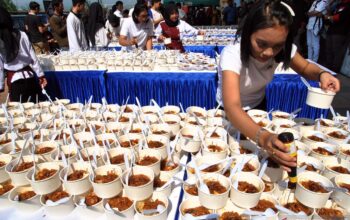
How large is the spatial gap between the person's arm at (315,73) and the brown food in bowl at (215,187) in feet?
3.12

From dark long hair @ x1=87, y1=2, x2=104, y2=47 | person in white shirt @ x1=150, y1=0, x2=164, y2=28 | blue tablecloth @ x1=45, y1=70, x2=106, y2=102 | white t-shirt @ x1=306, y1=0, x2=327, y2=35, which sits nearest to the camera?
blue tablecloth @ x1=45, y1=70, x2=106, y2=102

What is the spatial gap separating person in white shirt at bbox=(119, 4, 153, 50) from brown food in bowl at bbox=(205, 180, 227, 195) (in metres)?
3.86

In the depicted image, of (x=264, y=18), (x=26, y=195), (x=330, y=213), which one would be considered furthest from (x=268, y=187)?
(x=26, y=195)

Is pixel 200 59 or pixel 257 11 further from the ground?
pixel 257 11

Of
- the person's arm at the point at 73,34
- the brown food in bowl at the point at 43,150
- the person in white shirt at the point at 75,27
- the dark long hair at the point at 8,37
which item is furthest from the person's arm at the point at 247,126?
the person's arm at the point at 73,34

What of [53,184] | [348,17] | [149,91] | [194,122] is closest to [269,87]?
[149,91]

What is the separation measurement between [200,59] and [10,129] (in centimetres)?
269

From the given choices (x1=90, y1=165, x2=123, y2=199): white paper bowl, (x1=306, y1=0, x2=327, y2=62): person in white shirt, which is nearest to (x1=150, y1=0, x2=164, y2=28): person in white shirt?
(x1=306, y1=0, x2=327, y2=62): person in white shirt

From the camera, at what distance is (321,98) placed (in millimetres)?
1490

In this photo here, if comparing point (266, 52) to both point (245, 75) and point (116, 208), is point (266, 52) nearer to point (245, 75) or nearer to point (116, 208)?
point (245, 75)

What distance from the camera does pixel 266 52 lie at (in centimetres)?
124

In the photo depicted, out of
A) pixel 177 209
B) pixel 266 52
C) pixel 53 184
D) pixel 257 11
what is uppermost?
pixel 257 11

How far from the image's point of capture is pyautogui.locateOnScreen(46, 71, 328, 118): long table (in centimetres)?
322

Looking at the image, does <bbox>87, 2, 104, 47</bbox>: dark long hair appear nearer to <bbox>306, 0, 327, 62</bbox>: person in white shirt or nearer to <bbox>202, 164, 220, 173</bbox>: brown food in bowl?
<bbox>306, 0, 327, 62</bbox>: person in white shirt
